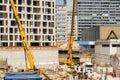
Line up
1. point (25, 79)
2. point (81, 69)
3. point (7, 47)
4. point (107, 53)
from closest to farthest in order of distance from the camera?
point (25, 79), point (81, 69), point (7, 47), point (107, 53)

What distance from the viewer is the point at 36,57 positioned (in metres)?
82.1

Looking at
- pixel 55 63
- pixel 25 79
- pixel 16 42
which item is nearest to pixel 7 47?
pixel 16 42

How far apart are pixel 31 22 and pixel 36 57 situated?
1012 cm

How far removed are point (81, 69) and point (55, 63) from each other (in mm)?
11564

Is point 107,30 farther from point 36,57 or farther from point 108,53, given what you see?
point 36,57

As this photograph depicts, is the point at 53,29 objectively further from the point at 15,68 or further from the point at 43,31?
the point at 15,68

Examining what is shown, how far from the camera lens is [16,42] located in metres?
85.4

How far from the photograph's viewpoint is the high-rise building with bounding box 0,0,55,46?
8400 centimetres

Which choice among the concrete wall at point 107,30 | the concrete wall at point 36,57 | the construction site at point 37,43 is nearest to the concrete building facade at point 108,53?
the construction site at point 37,43

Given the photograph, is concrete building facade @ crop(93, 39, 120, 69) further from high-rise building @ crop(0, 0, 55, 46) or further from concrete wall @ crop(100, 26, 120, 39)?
high-rise building @ crop(0, 0, 55, 46)

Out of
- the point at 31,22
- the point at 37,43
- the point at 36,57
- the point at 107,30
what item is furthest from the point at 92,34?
the point at 36,57

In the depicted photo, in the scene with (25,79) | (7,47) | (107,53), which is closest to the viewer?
(25,79)

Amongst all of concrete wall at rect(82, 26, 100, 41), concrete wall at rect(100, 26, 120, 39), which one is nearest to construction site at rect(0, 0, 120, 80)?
concrete wall at rect(100, 26, 120, 39)

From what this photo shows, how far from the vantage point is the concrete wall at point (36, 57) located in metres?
79.3
